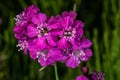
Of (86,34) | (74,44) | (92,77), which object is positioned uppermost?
(86,34)

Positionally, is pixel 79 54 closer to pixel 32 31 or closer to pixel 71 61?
pixel 71 61

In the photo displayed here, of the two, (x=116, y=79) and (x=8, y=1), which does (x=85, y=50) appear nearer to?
(x=116, y=79)

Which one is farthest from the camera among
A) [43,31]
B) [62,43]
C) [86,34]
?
[86,34]

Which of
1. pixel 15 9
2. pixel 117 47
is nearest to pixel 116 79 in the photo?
pixel 117 47

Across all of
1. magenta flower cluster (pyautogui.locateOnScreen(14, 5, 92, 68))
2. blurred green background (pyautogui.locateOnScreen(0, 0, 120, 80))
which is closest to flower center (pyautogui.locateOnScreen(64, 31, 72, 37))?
magenta flower cluster (pyautogui.locateOnScreen(14, 5, 92, 68))

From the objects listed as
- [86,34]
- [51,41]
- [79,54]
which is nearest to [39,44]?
[51,41]

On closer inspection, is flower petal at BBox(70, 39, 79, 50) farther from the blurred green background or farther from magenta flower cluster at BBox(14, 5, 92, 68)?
the blurred green background

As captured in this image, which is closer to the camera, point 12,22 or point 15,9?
point 12,22
